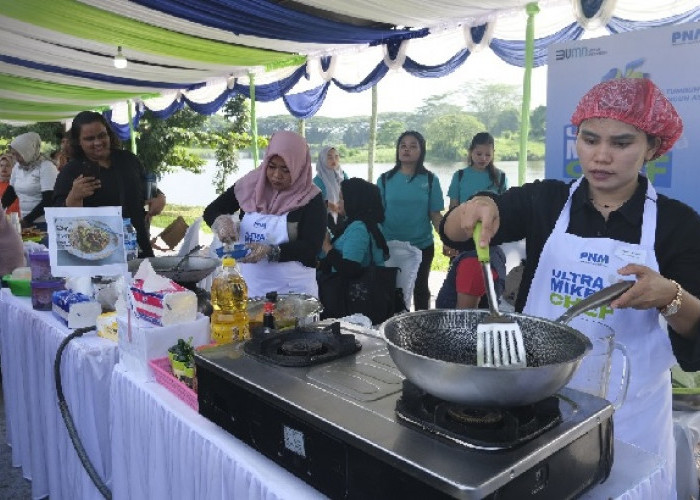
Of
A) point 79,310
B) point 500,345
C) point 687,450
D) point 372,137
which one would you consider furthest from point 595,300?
point 372,137

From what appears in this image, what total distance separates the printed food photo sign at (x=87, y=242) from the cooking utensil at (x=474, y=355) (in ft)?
4.53

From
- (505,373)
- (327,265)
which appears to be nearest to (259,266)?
(327,265)

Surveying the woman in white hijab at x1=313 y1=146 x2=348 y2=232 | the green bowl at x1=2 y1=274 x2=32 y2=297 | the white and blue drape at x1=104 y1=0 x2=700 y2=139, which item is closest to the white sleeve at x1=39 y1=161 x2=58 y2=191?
the white and blue drape at x1=104 y1=0 x2=700 y2=139

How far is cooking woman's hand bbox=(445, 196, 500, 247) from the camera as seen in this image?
3.75 ft

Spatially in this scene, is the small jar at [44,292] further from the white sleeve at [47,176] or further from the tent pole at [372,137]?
the tent pole at [372,137]

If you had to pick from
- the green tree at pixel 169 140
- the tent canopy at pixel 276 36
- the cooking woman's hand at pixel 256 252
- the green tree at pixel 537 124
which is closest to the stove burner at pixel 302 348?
the cooking woman's hand at pixel 256 252

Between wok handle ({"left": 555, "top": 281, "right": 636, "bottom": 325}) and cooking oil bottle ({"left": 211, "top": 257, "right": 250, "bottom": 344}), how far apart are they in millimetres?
830

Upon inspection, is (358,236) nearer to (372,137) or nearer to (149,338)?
(149,338)

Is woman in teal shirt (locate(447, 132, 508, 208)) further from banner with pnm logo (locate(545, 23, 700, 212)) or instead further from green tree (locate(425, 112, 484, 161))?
green tree (locate(425, 112, 484, 161))

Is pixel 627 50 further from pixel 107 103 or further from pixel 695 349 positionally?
pixel 107 103

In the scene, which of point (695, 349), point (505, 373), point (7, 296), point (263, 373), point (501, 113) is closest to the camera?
point (505, 373)

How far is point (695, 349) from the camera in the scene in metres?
1.20

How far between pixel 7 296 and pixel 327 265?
161 centimetres

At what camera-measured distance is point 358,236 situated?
323cm
